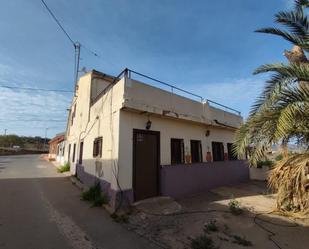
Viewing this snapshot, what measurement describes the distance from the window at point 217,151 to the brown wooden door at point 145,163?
465cm

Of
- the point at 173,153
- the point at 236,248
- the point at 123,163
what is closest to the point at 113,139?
the point at 123,163

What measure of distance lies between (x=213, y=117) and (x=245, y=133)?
551 centimetres

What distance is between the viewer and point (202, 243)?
4117mm

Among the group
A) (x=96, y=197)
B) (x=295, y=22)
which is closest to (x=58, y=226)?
(x=96, y=197)

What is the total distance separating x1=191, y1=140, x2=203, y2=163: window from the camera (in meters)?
9.58

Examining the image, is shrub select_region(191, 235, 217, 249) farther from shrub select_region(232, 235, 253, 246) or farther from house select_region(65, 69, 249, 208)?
house select_region(65, 69, 249, 208)

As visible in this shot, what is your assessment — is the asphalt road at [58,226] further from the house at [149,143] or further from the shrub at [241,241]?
the shrub at [241,241]

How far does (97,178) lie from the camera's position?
840 cm

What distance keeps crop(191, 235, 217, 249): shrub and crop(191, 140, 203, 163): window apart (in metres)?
5.21

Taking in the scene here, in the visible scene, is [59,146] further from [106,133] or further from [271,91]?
[271,91]

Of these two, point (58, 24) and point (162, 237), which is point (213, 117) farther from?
point (58, 24)

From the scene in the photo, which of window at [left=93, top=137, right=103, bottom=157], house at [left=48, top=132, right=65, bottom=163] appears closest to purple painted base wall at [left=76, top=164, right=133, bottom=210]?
window at [left=93, top=137, right=103, bottom=157]

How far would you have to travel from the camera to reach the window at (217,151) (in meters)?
11.1

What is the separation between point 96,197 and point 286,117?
6.61m
